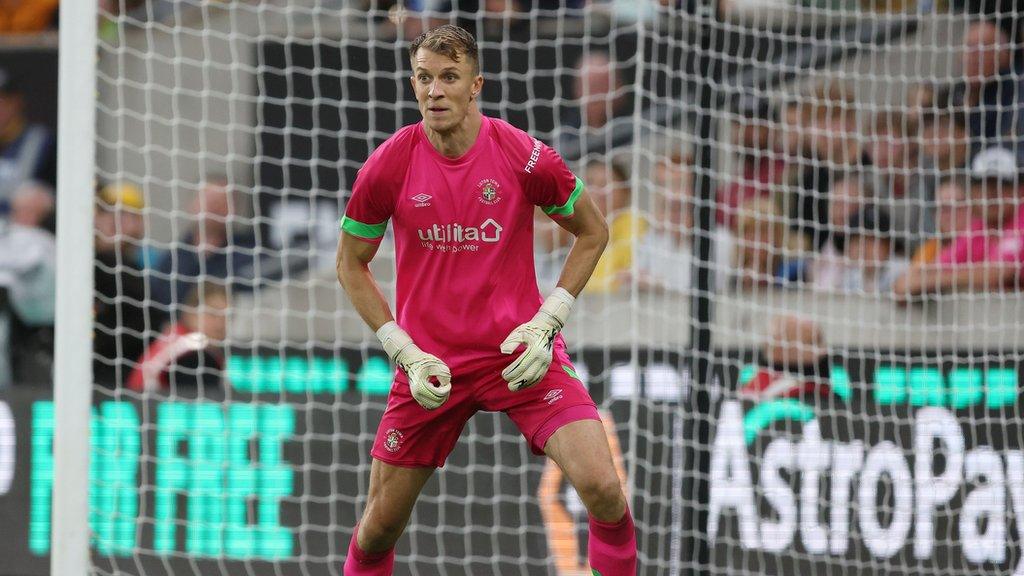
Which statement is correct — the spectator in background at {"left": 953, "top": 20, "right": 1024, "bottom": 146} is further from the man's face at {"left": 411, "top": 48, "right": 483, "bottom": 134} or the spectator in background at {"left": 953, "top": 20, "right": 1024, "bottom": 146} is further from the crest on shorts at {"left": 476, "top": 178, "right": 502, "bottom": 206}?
the man's face at {"left": 411, "top": 48, "right": 483, "bottom": 134}

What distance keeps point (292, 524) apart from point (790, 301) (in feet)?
8.89

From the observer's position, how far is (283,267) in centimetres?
780

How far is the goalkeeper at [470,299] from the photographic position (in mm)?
4543

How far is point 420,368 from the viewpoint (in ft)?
14.8

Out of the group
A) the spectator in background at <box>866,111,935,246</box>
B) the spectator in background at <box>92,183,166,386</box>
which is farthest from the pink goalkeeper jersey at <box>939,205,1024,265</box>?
the spectator in background at <box>92,183,166,386</box>

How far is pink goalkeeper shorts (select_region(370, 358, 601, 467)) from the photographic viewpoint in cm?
464

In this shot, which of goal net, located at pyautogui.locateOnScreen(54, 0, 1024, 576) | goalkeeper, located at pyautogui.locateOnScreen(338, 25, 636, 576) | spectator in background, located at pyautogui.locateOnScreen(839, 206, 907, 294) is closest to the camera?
goalkeeper, located at pyautogui.locateOnScreen(338, 25, 636, 576)

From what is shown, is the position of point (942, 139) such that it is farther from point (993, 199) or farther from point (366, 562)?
point (366, 562)

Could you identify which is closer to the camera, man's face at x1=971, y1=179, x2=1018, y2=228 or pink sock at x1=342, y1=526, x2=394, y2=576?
pink sock at x1=342, y1=526, x2=394, y2=576

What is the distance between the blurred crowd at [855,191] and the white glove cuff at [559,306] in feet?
8.03

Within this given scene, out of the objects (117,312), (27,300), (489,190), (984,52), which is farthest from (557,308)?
(27,300)

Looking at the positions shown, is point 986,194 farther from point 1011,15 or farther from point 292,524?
point 292,524

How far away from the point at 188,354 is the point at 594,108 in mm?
2656

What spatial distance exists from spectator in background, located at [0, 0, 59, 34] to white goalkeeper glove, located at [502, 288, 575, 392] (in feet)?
21.7
